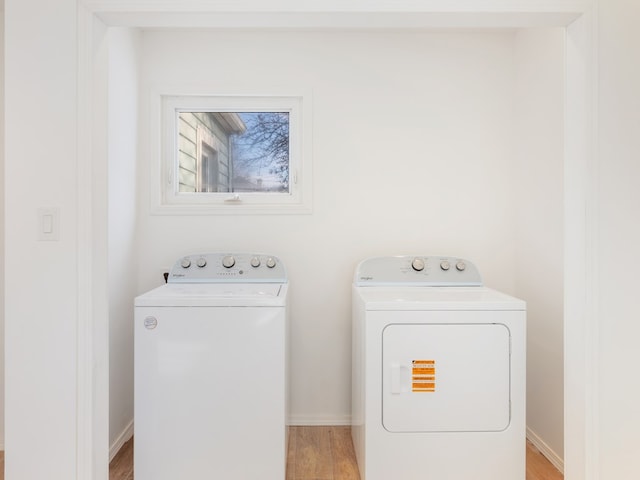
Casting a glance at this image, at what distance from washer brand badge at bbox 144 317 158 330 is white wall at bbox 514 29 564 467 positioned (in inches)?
73.6

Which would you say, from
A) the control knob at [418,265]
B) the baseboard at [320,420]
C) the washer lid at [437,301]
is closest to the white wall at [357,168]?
the baseboard at [320,420]

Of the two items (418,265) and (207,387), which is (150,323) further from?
(418,265)

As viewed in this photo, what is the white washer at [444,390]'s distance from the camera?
160cm

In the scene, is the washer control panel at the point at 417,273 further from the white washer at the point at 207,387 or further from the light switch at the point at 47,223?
the light switch at the point at 47,223

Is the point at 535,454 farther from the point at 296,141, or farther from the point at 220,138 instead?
the point at 220,138

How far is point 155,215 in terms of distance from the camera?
2291 millimetres

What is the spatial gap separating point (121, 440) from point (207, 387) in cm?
86

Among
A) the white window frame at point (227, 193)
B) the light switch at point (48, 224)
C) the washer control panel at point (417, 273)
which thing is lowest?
the washer control panel at point (417, 273)

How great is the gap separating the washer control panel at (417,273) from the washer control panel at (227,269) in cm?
45

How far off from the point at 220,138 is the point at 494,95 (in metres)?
1.67

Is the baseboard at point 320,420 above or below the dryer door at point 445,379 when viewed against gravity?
below

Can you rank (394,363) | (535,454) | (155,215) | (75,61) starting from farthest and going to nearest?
(155,215)
(535,454)
(394,363)
(75,61)

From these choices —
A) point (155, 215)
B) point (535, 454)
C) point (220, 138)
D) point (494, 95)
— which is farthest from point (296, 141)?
point (535, 454)

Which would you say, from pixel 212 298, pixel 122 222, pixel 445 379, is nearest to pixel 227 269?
pixel 212 298
